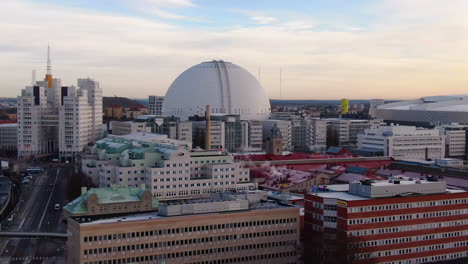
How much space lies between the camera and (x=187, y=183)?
226 ft

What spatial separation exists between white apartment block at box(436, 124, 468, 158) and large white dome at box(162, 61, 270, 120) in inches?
1366

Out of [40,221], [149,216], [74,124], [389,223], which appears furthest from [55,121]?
[389,223]

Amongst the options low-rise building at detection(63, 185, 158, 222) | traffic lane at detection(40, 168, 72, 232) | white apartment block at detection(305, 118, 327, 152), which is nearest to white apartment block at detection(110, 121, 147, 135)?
traffic lane at detection(40, 168, 72, 232)

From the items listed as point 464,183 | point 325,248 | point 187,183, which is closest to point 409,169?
point 464,183

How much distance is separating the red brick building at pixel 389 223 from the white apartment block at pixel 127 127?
69.7 m

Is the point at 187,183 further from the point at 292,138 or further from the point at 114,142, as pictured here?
the point at 292,138

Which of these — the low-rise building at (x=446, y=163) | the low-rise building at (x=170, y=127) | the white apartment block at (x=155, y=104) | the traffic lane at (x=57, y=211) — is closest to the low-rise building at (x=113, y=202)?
the traffic lane at (x=57, y=211)

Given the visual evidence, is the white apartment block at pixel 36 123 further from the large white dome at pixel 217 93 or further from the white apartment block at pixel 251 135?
the white apartment block at pixel 251 135

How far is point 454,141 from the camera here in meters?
124

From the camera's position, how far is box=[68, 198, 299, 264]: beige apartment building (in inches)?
1610

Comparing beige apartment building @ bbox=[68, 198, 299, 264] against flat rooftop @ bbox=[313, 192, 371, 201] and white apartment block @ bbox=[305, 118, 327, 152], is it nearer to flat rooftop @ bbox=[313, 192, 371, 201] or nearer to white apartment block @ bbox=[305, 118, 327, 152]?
flat rooftop @ bbox=[313, 192, 371, 201]

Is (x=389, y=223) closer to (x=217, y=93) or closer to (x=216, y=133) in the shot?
(x=216, y=133)

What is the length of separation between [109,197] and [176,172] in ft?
54.2

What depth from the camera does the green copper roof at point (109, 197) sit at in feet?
167
